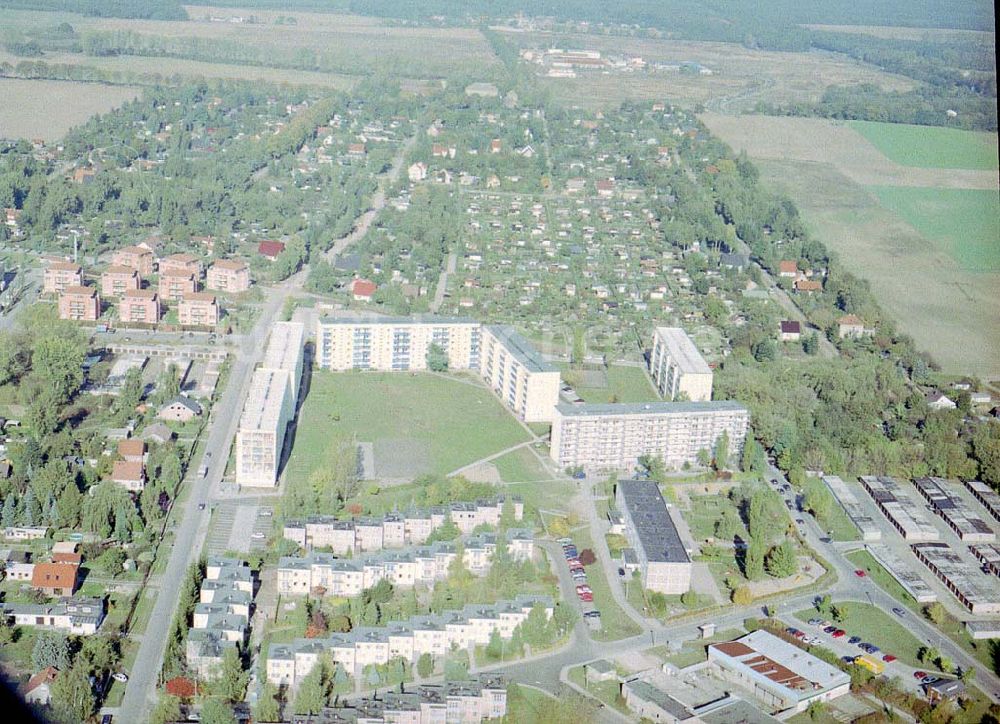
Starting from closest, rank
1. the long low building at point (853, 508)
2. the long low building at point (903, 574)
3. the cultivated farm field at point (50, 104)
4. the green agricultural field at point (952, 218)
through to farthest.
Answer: the long low building at point (903, 574) → the long low building at point (853, 508) → the green agricultural field at point (952, 218) → the cultivated farm field at point (50, 104)

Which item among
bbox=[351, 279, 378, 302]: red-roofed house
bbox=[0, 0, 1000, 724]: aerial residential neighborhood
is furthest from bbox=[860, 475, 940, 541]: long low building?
bbox=[351, 279, 378, 302]: red-roofed house

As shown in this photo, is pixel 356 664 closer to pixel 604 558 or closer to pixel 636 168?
pixel 604 558

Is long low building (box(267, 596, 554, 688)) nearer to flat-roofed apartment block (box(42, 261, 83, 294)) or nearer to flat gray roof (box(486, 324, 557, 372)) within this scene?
flat gray roof (box(486, 324, 557, 372))

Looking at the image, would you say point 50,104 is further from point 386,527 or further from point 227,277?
point 386,527

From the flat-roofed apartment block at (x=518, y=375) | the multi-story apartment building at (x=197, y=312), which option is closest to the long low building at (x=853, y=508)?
the flat-roofed apartment block at (x=518, y=375)

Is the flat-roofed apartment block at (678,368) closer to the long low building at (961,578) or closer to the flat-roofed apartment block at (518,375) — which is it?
the flat-roofed apartment block at (518,375)

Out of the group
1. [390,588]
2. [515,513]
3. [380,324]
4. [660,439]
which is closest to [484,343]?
[380,324]
